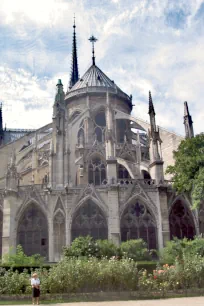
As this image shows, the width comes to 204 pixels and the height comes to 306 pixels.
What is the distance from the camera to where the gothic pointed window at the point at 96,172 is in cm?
3369

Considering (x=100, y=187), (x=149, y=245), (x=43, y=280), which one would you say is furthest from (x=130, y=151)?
(x=43, y=280)

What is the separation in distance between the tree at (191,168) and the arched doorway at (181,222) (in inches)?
57.5

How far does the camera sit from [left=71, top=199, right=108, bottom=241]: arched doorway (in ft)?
87.3

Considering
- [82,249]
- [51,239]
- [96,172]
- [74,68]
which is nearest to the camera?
[82,249]

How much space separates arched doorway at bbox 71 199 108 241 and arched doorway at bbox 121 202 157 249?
1.47 metres

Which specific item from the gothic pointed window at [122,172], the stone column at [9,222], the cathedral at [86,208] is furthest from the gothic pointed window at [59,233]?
the gothic pointed window at [122,172]

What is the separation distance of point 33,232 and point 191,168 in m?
12.3

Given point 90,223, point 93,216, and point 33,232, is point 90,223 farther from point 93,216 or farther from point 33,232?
point 33,232

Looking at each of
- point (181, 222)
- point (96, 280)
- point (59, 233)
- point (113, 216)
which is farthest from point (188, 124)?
point (96, 280)

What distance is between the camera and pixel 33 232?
26.8m

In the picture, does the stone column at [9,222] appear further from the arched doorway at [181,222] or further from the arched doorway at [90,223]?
the arched doorway at [181,222]

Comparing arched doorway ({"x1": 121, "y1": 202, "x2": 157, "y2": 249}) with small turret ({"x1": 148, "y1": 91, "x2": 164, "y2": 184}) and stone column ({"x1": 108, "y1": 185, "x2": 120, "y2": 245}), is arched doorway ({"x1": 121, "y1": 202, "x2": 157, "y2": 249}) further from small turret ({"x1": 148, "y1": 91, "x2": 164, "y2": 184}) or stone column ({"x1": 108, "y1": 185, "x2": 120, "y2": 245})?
small turret ({"x1": 148, "y1": 91, "x2": 164, "y2": 184})

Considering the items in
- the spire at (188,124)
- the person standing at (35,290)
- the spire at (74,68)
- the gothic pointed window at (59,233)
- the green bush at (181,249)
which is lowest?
the person standing at (35,290)

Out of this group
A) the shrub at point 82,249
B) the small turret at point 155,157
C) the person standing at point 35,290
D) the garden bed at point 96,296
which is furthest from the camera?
the small turret at point 155,157
